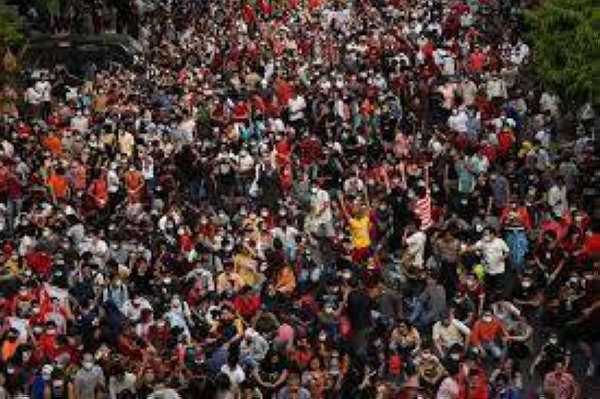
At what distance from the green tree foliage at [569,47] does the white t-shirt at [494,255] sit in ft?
21.7

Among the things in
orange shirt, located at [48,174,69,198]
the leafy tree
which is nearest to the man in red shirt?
orange shirt, located at [48,174,69,198]

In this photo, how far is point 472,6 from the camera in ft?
121

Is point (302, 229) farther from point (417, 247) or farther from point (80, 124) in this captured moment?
point (80, 124)

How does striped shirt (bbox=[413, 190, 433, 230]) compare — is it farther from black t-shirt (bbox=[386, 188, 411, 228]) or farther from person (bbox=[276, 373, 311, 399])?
person (bbox=[276, 373, 311, 399])

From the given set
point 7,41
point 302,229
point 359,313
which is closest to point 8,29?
point 7,41

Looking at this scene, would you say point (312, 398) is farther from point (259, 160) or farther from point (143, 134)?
point (143, 134)

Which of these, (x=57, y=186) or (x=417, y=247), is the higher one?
(x=417, y=247)

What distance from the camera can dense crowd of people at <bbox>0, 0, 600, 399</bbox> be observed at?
17.0m

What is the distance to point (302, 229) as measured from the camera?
2212cm

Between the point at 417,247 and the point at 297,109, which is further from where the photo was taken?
the point at 297,109

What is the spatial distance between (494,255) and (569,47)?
840 cm

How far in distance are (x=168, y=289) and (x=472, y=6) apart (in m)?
19.7

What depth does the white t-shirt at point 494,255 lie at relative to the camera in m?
19.4

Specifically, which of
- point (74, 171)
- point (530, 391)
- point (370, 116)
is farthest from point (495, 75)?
point (530, 391)
